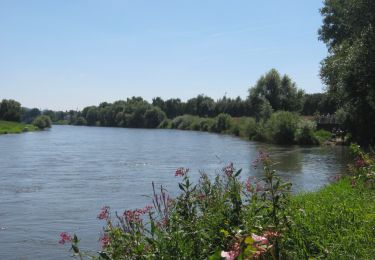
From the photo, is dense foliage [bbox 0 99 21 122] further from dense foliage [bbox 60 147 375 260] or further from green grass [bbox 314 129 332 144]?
dense foliage [bbox 60 147 375 260]

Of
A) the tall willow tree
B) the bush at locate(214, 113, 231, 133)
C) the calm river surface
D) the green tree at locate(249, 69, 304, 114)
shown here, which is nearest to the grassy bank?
the green tree at locate(249, 69, 304, 114)

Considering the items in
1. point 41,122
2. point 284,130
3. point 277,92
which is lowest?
point 284,130

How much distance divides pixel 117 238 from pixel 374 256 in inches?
109

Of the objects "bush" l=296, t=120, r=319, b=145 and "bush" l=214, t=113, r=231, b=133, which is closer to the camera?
"bush" l=296, t=120, r=319, b=145

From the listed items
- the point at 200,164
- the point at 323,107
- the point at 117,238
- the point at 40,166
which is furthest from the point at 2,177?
the point at 323,107

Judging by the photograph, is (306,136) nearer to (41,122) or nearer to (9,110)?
(41,122)

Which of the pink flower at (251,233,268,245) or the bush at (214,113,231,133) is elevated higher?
the bush at (214,113,231,133)

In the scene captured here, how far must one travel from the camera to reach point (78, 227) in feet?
43.1

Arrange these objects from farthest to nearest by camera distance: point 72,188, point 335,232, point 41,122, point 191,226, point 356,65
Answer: point 41,122, point 356,65, point 72,188, point 335,232, point 191,226

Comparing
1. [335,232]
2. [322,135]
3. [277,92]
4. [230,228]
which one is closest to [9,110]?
[277,92]

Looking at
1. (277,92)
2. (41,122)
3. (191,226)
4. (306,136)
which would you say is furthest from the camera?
(41,122)

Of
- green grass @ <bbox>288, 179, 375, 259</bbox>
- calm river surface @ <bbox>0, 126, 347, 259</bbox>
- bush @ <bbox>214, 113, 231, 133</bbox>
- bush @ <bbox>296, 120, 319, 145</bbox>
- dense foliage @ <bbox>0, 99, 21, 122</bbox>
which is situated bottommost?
calm river surface @ <bbox>0, 126, 347, 259</bbox>

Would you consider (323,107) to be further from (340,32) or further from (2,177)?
(2,177)

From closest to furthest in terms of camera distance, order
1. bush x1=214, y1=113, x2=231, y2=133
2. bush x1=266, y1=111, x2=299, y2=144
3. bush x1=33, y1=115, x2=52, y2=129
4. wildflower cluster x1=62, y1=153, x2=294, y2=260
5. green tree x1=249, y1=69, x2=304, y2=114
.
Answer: wildflower cluster x1=62, y1=153, x2=294, y2=260 < bush x1=266, y1=111, x2=299, y2=144 < green tree x1=249, y1=69, x2=304, y2=114 < bush x1=214, y1=113, x2=231, y2=133 < bush x1=33, y1=115, x2=52, y2=129
